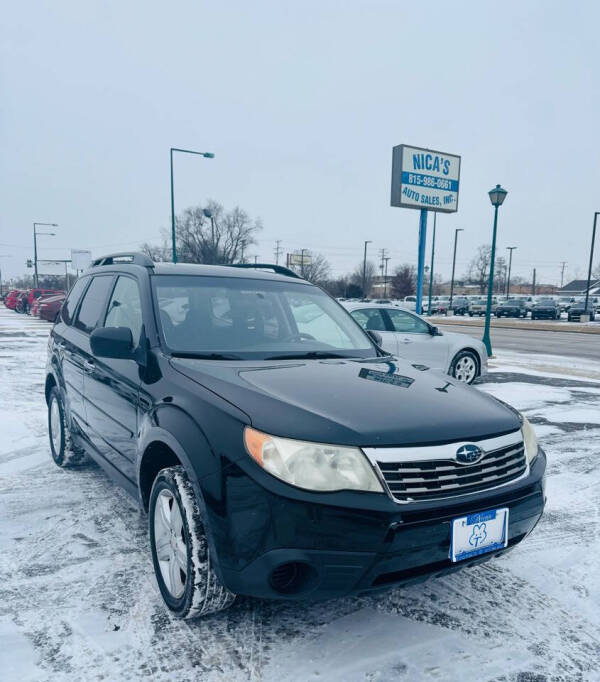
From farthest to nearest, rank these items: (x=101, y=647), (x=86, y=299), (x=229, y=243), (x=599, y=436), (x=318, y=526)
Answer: (x=229, y=243) → (x=599, y=436) → (x=86, y=299) → (x=101, y=647) → (x=318, y=526)

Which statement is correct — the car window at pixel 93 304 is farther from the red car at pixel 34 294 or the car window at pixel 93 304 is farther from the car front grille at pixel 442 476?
the red car at pixel 34 294

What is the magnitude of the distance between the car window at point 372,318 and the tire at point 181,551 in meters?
6.36

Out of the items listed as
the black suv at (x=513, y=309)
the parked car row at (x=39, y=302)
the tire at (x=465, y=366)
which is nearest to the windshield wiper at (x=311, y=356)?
the tire at (x=465, y=366)

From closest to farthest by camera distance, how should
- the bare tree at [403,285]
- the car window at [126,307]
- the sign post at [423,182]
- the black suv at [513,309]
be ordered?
the car window at [126,307] → the sign post at [423,182] → the black suv at [513,309] → the bare tree at [403,285]

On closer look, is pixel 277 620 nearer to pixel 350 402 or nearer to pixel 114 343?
pixel 350 402

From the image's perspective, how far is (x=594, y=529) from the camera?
3.70 m

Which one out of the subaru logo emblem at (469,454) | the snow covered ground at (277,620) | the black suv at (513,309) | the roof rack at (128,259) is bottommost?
the black suv at (513,309)

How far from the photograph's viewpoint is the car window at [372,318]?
28.6 feet

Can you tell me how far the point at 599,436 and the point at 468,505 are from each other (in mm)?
4792

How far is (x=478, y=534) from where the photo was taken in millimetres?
2277

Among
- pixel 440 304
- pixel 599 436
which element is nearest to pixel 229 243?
pixel 440 304

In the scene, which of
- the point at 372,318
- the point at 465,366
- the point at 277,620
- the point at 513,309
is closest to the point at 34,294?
the point at 372,318

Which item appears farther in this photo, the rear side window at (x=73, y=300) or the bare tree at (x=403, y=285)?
the bare tree at (x=403, y=285)

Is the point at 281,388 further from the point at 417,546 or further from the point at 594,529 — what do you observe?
the point at 594,529
